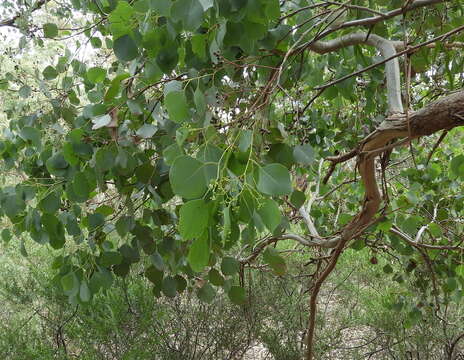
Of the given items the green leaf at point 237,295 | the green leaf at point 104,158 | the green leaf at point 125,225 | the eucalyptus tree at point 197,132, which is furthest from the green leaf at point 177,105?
the green leaf at point 237,295

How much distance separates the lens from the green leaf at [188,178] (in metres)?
0.42

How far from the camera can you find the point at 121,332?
2438 millimetres

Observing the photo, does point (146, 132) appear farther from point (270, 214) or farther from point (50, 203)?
point (270, 214)

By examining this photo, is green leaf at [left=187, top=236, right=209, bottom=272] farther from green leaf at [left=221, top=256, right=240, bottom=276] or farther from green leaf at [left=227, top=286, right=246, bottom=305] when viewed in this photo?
green leaf at [left=227, top=286, right=246, bottom=305]

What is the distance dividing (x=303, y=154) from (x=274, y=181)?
26cm

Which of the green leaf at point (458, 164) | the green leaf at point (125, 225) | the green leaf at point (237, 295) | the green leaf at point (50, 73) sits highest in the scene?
the green leaf at point (50, 73)

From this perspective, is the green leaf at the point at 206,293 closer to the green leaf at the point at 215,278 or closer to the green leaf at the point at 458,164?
the green leaf at the point at 215,278

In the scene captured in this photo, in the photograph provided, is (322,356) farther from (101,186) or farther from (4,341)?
(101,186)

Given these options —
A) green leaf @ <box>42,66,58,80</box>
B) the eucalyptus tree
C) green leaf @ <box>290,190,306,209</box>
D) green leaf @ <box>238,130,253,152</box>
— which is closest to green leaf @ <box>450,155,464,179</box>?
the eucalyptus tree

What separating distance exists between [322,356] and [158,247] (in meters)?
1.99

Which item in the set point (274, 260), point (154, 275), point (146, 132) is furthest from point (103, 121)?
point (274, 260)

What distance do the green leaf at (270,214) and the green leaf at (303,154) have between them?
0.81 feet

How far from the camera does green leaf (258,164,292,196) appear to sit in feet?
1.41

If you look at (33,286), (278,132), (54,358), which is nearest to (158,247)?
(278,132)
